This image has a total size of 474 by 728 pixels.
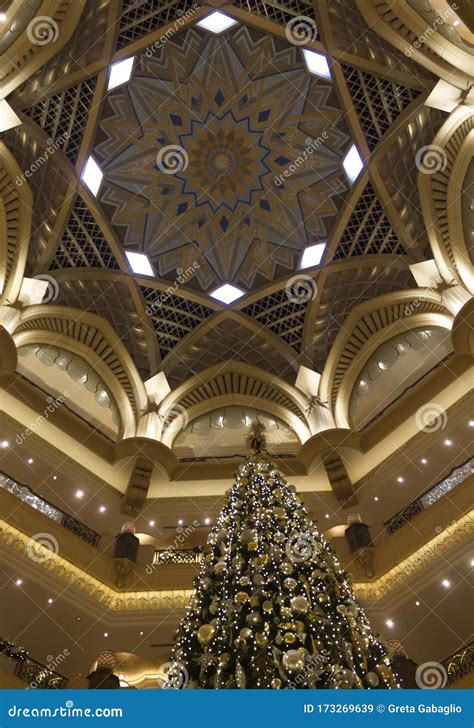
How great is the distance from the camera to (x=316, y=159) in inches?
728

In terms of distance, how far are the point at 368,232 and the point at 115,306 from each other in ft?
26.9

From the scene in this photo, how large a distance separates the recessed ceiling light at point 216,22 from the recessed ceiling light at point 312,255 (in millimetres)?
6794

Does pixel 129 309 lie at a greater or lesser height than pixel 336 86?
lesser

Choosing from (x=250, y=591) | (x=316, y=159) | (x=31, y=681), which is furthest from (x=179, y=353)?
(x=250, y=591)

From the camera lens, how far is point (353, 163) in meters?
17.6

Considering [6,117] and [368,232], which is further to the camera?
[368,232]

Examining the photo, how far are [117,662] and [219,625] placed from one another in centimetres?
685

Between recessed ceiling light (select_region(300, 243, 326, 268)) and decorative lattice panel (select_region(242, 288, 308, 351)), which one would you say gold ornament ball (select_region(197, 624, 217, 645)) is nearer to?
decorative lattice panel (select_region(242, 288, 308, 351))

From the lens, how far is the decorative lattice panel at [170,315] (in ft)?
63.2

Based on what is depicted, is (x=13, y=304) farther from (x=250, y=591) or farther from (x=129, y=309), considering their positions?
(x=250, y=591)

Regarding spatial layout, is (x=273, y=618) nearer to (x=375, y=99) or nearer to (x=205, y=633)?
(x=205, y=633)

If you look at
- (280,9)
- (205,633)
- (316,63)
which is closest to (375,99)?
(316,63)

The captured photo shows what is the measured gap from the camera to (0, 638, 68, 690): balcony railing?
33.4 ft

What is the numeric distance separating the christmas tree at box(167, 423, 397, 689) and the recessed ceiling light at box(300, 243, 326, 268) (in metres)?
12.5
